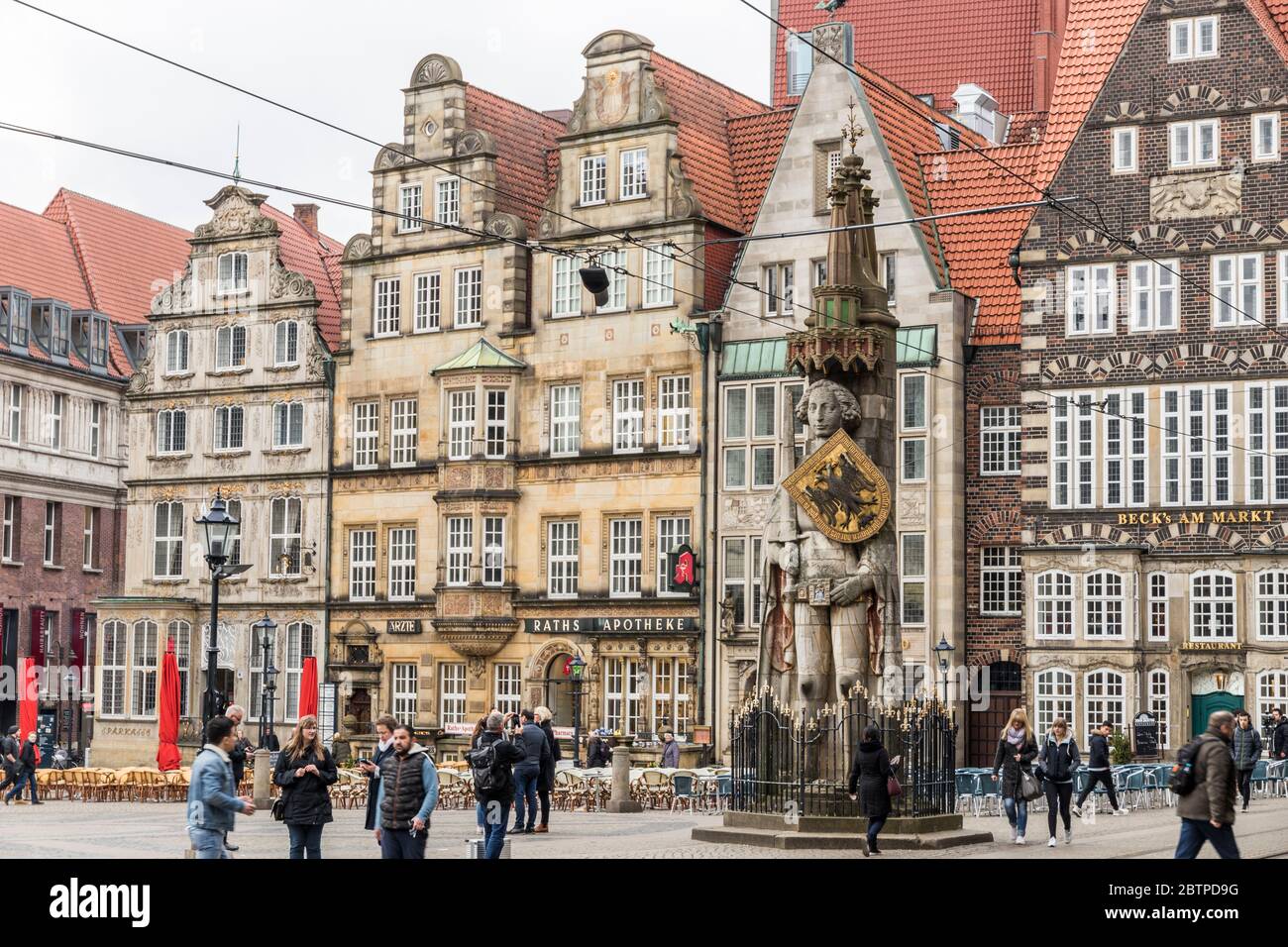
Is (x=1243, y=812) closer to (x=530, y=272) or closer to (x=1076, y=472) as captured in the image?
→ (x=1076, y=472)

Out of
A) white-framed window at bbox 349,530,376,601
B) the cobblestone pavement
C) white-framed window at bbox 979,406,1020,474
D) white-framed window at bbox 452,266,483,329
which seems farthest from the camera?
white-framed window at bbox 349,530,376,601

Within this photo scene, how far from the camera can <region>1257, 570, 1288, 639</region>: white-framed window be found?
42688mm

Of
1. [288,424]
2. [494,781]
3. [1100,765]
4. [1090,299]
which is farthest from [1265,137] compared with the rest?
[494,781]

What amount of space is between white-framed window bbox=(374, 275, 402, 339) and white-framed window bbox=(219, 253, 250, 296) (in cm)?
396

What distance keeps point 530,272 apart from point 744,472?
7.77 meters

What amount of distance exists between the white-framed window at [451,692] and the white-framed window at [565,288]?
28.7 feet

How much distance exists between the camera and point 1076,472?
4491cm

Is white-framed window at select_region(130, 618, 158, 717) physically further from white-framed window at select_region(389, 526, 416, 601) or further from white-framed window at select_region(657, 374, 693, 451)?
white-framed window at select_region(657, 374, 693, 451)

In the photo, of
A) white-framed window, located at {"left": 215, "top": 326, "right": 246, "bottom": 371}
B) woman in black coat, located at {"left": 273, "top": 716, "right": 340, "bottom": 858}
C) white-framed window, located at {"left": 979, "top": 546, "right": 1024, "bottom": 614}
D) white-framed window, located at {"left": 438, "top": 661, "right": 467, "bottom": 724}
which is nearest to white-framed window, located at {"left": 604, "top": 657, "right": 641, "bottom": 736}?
white-framed window, located at {"left": 438, "top": 661, "right": 467, "bottom": 724}

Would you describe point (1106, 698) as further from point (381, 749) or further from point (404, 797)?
point (404, 797)

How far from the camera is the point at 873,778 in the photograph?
23609 mm

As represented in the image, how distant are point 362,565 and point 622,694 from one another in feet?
26.5
